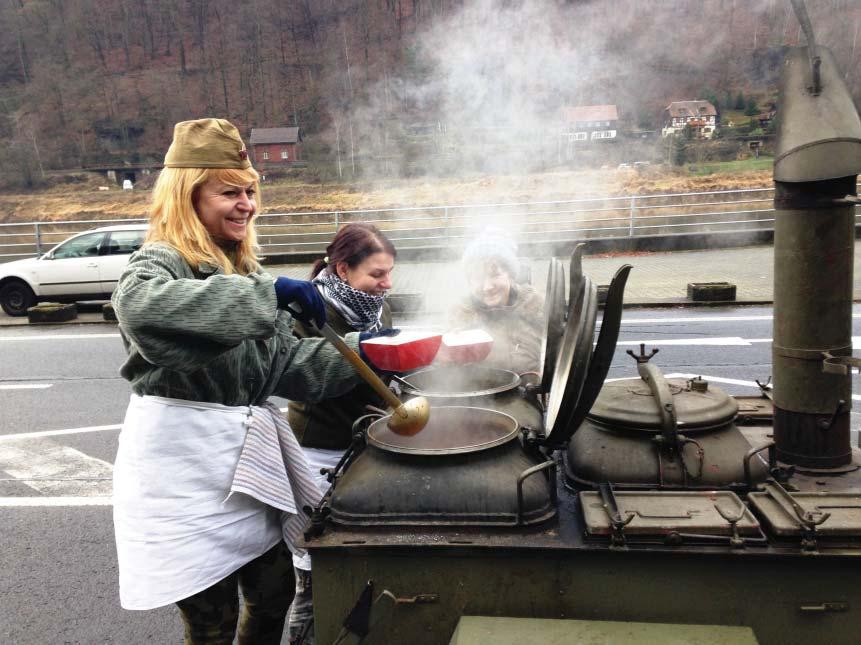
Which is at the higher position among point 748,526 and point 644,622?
point 748,526

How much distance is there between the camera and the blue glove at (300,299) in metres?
1.69

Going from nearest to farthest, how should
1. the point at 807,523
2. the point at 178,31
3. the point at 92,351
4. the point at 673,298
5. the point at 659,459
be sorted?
the point at 807,523 < the point at 659,459 < the point at 92,351 < the point at 673,298 < the point at 178,31

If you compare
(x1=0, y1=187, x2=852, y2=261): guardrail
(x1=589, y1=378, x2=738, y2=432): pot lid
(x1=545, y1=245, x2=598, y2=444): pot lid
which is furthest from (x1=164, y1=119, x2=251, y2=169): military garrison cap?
(x1=0, y1=187, x2=852, y2=261): guardrail

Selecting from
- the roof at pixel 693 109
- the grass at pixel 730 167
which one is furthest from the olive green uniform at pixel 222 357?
the grass at pixel 730 167

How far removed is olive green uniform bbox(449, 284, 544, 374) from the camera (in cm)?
338

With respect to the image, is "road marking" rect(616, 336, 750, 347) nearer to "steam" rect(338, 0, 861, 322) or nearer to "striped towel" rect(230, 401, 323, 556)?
"steam" rect(338, 0, 861, 322)

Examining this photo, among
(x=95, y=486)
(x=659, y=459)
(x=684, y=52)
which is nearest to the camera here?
(x=659, y=459)

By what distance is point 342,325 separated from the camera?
2596mm

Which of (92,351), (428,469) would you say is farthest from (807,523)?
(92,351)

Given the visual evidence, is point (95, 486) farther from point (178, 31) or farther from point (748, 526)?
point (178, 31)

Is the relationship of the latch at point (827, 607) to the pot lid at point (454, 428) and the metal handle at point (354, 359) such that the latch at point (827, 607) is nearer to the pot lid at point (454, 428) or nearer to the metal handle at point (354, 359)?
the pot lid at point (454, 428)

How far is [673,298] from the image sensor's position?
1055cm

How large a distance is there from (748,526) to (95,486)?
4350mm

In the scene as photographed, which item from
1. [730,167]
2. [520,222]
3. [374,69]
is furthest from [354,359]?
[374,69]
